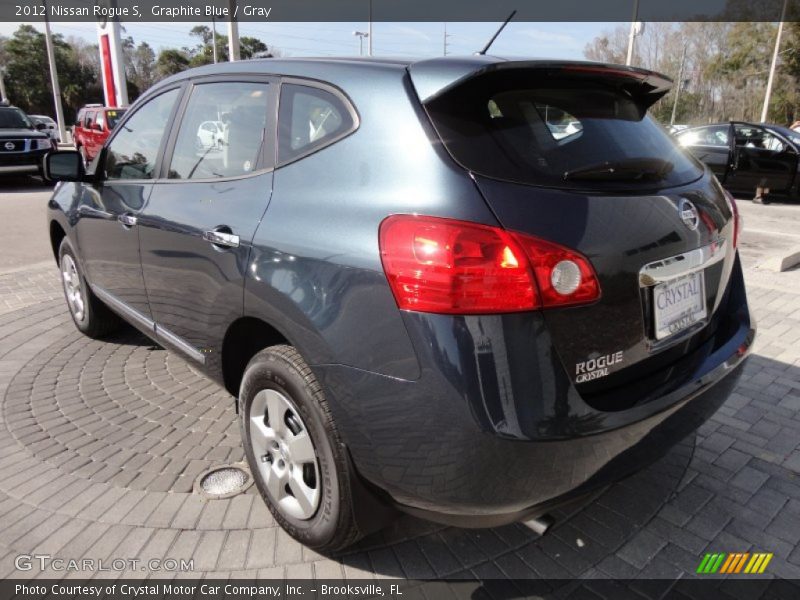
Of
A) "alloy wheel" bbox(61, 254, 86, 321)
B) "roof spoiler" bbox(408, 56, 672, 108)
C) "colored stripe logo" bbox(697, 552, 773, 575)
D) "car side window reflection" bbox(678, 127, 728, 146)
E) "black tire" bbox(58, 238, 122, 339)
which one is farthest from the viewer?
"car side window reflection" bbox(678, 127, 728, 146)

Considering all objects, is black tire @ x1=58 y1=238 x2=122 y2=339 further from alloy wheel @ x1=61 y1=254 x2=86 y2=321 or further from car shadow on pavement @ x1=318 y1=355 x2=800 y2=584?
car shadow on pavement @ x1=318 y1=355 x2=800 y2=584

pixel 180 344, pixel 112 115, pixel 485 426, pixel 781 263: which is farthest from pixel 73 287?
pixel 112 115

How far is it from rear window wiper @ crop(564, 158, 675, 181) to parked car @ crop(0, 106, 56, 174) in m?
14.5

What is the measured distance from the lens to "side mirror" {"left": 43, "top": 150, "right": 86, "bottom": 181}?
365 centimetres

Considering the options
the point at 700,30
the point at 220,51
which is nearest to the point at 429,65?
the point at 700,30

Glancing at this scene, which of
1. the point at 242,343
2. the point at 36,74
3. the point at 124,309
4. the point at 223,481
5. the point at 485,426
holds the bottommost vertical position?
the point at 223,481

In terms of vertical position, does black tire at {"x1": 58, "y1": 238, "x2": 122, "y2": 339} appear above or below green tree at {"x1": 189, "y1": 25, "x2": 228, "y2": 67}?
below

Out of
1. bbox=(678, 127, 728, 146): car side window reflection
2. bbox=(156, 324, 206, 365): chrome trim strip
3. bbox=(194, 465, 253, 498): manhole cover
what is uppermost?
bbox=(678, 127, 728, 146): car side window reflection

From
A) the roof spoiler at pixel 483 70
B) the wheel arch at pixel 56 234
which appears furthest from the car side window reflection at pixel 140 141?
the roof spoiler at pixel 483 70

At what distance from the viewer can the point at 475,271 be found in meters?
1.60

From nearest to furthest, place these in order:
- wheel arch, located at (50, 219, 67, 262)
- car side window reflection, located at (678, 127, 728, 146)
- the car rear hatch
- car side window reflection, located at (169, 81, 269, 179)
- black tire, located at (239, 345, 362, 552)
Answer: the car rear hatch
black tire, located at (239, 345, 362, 552)
car side window reflection, located at (169, 81, 269, 179)
wheel arch, located at (50, 219, 67, 262)
car side window reflection, located at (678, 127, 728, 146)

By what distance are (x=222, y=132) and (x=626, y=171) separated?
174 centimetres

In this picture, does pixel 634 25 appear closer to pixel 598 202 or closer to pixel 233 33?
pixel 233 33
